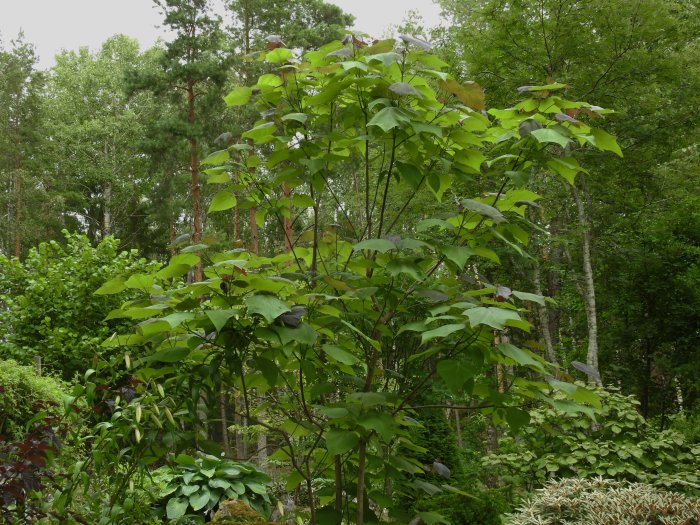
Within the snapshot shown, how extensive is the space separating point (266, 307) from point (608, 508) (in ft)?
8.69

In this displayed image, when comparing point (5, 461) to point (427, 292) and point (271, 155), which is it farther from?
point (427, 292)

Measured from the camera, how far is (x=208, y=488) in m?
→ 3.20

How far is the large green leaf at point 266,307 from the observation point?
135 cm

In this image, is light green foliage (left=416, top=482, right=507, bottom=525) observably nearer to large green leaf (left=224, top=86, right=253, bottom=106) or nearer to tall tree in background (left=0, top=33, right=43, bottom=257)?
large green leaf (left=224, top=86, right=253, bottom=106)

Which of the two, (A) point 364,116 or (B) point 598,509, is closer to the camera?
(A) point 364,116

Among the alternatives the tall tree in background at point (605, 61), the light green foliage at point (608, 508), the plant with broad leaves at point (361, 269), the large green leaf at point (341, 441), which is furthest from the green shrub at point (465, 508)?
the tall tree in background at point (605, 61)

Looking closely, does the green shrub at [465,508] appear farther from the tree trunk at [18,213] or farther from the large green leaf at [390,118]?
the tree trunk at [18,213]

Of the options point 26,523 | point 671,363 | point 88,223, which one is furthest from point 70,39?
point 26,523

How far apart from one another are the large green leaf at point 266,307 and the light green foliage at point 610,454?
13.3ft

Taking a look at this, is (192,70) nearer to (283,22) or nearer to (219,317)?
(283,22)

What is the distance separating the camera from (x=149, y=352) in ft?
5.81

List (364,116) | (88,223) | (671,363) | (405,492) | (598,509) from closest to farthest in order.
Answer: (364,116), (598,509), (405,492), (671,363), (88,223)

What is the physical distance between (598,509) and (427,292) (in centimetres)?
222

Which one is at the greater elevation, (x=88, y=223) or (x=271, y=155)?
(x=88, y=223)
